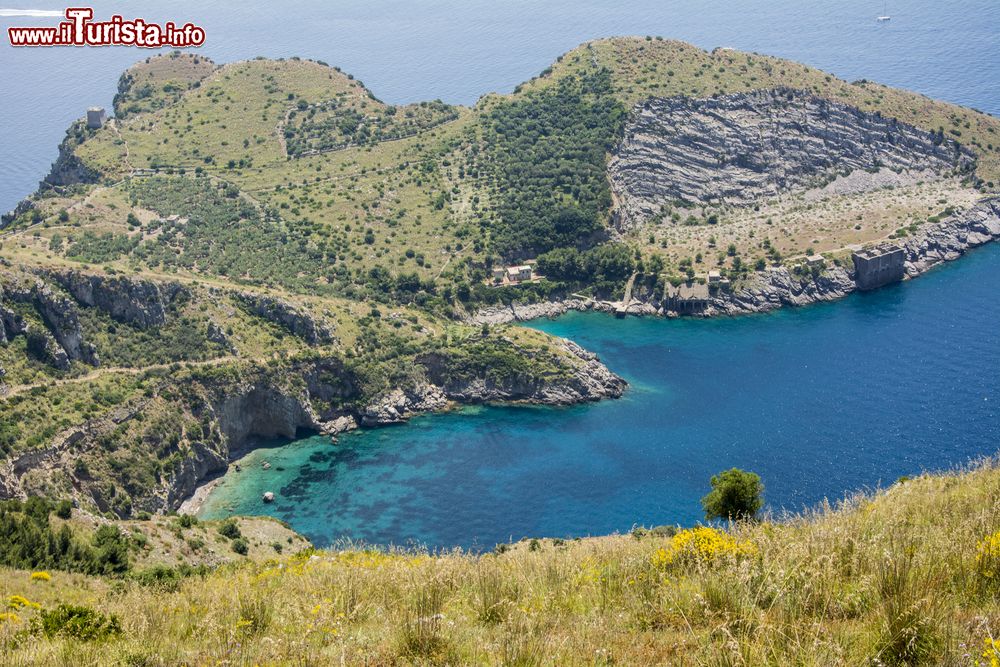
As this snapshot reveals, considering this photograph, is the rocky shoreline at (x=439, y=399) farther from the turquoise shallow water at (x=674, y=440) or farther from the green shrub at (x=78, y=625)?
the green shrub at (x=78, y=625)

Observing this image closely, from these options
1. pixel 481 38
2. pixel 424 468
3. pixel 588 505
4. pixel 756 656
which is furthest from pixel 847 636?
pixel 481 38

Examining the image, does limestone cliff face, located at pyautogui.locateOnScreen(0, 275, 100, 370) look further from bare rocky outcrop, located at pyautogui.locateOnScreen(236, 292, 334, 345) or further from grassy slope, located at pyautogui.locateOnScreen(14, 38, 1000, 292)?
grassy slope, located at pyautogui.locateOnScreen(14, 38, 1000, 292)

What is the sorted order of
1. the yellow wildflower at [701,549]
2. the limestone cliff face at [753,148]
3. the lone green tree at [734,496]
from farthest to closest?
1. the limestone cliff face at [753,148]
2. the lone green tree at [734,496]
3. the yellow wildflower at [701,549]

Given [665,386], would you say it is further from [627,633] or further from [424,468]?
[627,633]

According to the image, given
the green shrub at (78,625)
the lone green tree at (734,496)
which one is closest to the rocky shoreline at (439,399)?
the lone green tree at (734,496)

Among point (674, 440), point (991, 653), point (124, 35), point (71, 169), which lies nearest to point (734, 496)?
point (674, 440)

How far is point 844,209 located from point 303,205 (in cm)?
4864

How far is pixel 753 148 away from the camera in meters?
96.6

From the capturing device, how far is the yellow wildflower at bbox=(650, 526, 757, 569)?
39.3 feet

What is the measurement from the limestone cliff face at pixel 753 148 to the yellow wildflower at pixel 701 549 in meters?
82.1

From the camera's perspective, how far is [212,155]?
93.0m

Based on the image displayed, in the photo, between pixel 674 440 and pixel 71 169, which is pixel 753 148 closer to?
pixel 674 440

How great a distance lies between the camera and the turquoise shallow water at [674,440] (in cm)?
5325

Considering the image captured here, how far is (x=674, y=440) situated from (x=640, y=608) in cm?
5004
